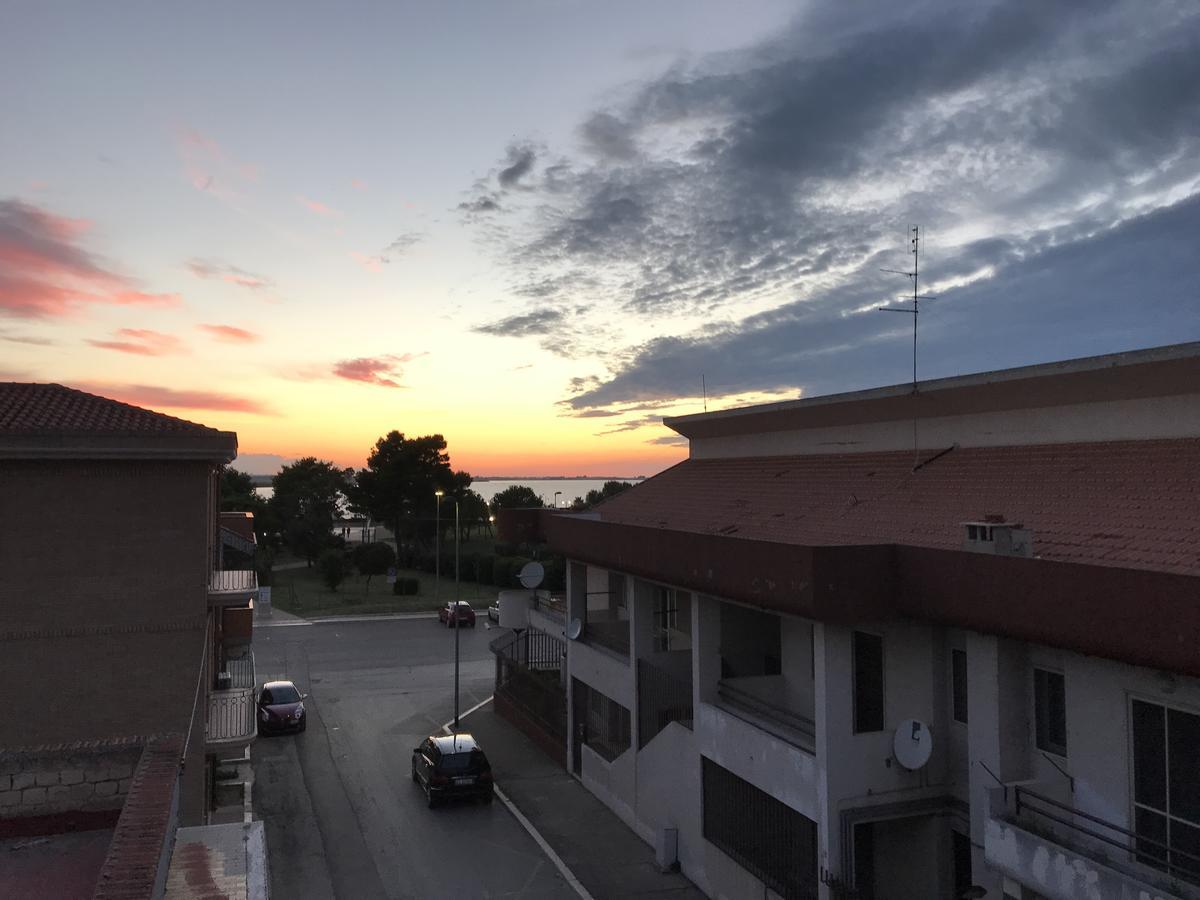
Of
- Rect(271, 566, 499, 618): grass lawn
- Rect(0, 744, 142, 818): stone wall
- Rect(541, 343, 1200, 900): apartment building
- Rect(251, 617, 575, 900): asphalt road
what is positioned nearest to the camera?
Rect(541, 343, 1200, 900): apartment building

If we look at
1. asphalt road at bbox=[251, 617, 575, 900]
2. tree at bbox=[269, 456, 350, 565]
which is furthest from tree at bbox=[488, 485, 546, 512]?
asphalt road at bbox=[251, 617, 575, 900]

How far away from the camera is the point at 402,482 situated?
75.7m

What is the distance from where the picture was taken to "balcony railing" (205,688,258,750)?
52.9 feet

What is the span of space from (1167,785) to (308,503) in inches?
3143

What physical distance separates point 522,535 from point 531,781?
6.41 meters

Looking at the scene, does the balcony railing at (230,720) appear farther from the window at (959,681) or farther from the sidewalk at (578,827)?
the window at (959,681)

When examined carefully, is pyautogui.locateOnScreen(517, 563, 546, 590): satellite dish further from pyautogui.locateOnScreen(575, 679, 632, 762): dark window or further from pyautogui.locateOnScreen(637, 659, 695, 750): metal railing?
pyautogui.locateOnScreen(637, 659, 695, 750): metal railing

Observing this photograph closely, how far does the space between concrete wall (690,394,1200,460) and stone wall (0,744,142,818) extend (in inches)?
501

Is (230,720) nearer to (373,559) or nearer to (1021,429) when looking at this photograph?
(1021,429)

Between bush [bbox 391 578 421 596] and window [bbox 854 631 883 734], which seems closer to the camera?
window [bbox 854 631 883 734]

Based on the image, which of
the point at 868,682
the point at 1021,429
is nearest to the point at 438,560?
the point at 868,682

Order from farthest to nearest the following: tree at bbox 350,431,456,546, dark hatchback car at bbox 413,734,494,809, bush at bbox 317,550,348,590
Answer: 1. tree at bbox 350,431,456,546
2. bush at bbox 317,550,348,590
3. dark hatchback car at bbox 413,734,494,809

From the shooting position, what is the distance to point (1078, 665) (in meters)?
9.86

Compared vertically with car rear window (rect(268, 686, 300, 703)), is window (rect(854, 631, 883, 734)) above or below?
above
